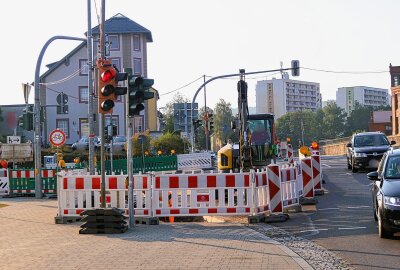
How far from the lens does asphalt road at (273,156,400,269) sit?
995 centimetres

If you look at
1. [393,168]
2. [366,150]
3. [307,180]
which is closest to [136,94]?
[393,168]

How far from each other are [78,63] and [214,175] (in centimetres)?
5172

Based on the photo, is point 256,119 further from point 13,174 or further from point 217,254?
point 217,254

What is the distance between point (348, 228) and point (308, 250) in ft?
8.42

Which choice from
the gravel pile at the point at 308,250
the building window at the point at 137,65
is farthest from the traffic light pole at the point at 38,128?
the building window at the point at 137,65

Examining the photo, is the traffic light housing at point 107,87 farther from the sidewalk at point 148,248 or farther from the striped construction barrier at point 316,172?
the striped construction barrier at point 316,172

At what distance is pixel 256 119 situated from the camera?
2583 centimetres

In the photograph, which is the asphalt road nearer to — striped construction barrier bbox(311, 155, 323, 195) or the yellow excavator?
striped construction barrier bbox(311, 155, 323, 195)

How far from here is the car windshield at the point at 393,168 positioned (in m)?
12.0

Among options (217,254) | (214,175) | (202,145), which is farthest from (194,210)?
(202,145)

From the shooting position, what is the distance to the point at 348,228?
516 inches

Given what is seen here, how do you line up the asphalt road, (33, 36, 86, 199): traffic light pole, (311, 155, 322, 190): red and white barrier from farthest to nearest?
A: 1. (33, 36, 86, 199): traffic light pole
2. (311, 155, 322, 190): red and white barrier
3. the asphalt road

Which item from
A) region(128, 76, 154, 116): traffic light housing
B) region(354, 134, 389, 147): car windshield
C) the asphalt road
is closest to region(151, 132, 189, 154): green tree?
region(354, 134, 389, 147): car windshield

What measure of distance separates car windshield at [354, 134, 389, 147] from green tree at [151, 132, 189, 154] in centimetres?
1960
